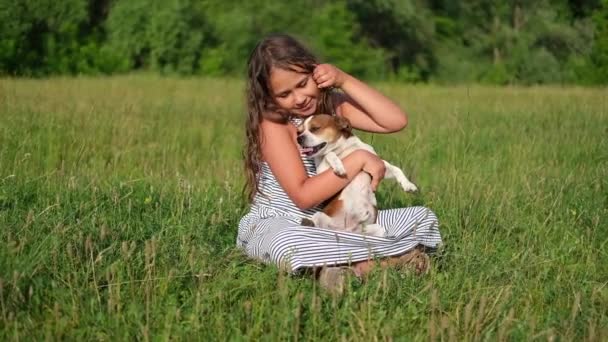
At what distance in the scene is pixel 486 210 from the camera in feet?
13.7

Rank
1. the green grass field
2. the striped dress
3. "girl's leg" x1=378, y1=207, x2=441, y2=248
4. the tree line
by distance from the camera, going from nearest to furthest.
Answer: the green grass field
the striped dress
"girl's leg" x1=378, y1=207, x2=441, y2=248
the tree line

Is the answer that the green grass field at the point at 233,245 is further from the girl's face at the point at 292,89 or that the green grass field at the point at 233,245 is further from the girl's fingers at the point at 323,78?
the girl's fingers at the point at 323,78

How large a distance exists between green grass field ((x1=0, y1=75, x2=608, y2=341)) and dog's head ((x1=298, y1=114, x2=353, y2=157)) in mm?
583

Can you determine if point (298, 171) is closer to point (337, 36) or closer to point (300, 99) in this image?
point (300, 99)

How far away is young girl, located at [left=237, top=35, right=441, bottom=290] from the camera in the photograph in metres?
3.14

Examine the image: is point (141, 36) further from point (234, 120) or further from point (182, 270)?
point (182, 270)

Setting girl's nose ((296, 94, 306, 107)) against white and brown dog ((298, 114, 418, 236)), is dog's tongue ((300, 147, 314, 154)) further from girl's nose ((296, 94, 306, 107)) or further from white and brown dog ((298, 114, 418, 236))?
girl's nose ((296, 94, 306, 107))

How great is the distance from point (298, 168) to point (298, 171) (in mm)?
20

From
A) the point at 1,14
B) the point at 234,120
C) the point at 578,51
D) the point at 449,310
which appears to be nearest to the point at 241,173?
the point at 449,310

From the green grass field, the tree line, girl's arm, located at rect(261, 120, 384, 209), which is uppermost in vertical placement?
girl's arm, located at rect(261, 120, 384, 209)

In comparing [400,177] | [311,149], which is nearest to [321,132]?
[311,149]

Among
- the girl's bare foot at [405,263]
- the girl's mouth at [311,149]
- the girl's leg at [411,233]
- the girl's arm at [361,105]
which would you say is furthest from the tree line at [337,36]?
the girl's bare foot at [405,263]

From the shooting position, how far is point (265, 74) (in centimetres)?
348

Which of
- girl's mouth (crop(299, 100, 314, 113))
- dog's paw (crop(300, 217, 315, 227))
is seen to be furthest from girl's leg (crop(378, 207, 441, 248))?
girl's mouth (crop(299, 100, 314, 113))
